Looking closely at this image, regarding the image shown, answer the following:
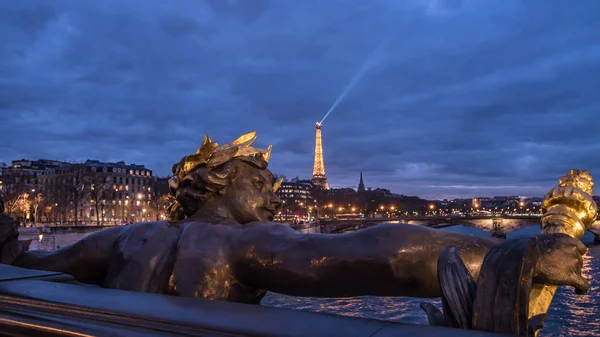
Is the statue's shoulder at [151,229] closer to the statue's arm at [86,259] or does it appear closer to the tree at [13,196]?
the statue's arm at [86,259]

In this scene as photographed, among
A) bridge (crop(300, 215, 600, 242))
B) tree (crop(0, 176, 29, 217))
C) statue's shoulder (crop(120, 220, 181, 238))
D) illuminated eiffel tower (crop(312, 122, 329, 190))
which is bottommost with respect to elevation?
bridge (crop(300, 215, 600, 242))

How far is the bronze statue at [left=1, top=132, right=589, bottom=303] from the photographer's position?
7.14 feet

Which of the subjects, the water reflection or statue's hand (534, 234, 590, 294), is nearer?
statue's hand (534, 234, 590, 294)

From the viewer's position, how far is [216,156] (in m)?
3.37

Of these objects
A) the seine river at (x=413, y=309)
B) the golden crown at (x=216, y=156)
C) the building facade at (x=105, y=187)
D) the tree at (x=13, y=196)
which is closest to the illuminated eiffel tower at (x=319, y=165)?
the building facade at (x=105, y=187)

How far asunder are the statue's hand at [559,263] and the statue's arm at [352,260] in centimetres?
27

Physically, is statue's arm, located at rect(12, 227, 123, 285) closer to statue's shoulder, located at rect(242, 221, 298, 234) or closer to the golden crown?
the golden crown

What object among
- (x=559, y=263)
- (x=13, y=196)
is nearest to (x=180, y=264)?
(x=559, y=263)

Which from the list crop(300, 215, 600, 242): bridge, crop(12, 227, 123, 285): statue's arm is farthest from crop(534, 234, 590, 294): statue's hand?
crop(300, 215, 600, 242): bridge

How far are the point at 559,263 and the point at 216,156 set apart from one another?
217 centimetres

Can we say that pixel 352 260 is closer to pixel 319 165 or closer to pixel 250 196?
pixel 250 196

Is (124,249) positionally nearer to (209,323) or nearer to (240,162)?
(240,162)

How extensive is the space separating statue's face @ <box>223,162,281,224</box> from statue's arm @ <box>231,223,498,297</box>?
683 millimetres

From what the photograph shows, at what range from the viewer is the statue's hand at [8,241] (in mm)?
3268
